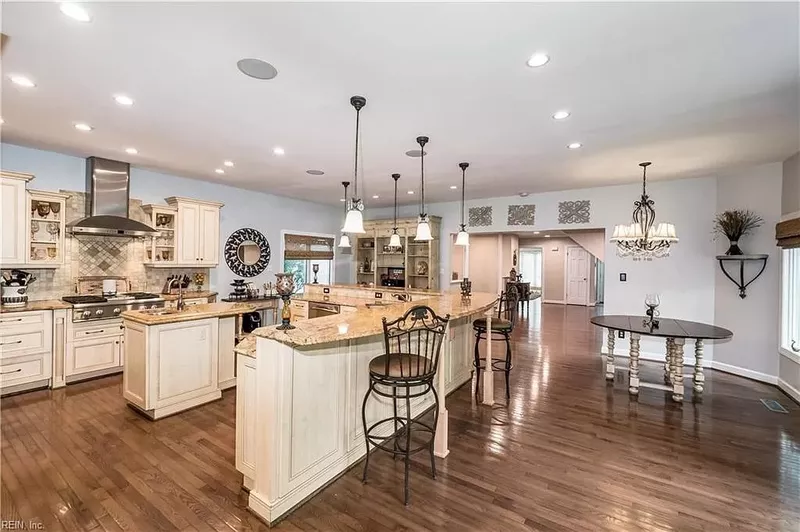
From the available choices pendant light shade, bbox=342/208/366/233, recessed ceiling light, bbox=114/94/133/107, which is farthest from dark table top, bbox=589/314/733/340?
recessed ceiling light, bbox=114/94/133/107

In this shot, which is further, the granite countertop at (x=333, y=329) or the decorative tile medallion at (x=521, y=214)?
the decorative tile medallion at (x=521, y=214)

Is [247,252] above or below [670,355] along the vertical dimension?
above

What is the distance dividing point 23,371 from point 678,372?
7018mm

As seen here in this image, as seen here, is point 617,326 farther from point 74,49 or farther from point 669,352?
point 74,49

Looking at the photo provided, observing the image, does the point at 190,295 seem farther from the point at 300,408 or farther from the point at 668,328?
the point at 668,328

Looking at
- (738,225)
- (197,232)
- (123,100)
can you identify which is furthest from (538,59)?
(197,232)

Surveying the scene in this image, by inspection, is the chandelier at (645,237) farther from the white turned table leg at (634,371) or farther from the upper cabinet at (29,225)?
the upper cabinet at (29,225)

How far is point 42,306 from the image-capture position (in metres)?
3.83

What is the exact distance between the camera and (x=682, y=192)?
5141 mm

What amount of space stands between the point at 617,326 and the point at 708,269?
7.55ft

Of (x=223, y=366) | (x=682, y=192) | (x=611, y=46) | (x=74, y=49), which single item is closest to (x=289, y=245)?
(x=223, y=366)

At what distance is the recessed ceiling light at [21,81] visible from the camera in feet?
8.00

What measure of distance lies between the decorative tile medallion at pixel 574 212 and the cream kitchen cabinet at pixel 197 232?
18.5 feet

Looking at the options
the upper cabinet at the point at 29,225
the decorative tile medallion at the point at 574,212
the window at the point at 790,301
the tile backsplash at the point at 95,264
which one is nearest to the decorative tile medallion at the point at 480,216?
the decorative tile medallion at the point at 574,212
